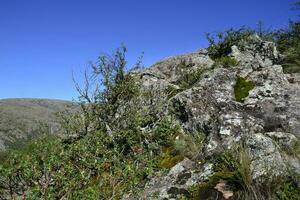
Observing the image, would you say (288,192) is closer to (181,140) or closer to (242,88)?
(181,140)

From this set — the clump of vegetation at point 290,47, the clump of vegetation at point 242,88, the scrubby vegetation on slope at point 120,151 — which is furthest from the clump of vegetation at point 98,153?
the clump of vegetation at point 290,47

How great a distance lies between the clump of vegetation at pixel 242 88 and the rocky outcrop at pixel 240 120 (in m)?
0.13

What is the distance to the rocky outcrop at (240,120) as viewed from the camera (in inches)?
416

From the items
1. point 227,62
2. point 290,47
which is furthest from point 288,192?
point 290,47

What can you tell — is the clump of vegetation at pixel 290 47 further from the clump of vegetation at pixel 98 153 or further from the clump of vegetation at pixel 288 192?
the clump of vegetation at pixel 288 192

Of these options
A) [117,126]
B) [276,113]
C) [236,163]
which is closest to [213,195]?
[236,163]

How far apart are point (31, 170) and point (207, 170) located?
494 cm

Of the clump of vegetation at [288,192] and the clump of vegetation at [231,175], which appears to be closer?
the clump of vegetation at [288,192]

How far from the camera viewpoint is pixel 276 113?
1295 centimetres

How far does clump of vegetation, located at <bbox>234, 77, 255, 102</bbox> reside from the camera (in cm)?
1453

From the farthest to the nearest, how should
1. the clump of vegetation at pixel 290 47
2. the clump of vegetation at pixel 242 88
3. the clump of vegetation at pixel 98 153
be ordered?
the clump of vegetation at pixel 290 47 → the clump of vegetation at pixel 242 88 → the clump of vegetation at pixel 98 153

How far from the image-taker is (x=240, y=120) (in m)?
12.6

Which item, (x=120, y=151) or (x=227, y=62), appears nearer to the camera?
(x=120, y=151)

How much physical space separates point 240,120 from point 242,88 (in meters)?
2.77
